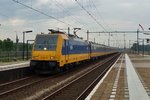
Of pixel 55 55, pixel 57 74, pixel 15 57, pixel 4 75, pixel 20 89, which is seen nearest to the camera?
pixel 20 89

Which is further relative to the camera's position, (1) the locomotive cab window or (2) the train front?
(1) the locomotive cab window

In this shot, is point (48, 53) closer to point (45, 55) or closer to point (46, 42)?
point (45, 55)

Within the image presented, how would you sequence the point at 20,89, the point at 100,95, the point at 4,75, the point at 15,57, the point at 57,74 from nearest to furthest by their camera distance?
the point at 100,95 → the point at 20,89 → the point at 4,75 → the point at 57,74 → the point at 15,57

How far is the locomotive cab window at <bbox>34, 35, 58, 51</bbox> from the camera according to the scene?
2672 centimetres

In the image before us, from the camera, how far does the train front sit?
1026 inches

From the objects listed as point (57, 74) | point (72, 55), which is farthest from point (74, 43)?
point (57, 74)

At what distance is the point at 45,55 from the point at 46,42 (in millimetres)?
1112

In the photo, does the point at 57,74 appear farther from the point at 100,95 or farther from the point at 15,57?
the point at 15,57

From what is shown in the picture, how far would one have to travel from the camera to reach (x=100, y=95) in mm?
16266

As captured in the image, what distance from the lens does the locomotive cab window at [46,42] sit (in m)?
26.7

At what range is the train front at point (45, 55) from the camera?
26.1m

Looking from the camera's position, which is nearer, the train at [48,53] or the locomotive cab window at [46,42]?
the train at [48,53]

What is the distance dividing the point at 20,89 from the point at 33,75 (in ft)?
27.4

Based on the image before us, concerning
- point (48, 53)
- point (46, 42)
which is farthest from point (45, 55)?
point (46, 42)
